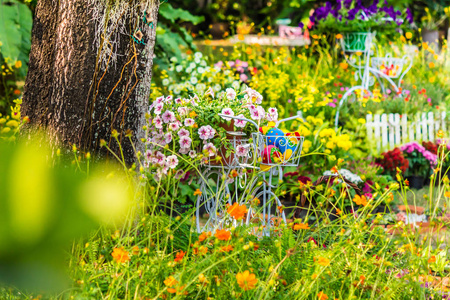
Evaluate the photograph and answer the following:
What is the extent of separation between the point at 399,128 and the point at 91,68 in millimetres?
4783

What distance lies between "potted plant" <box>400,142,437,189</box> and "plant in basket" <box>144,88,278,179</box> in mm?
3372

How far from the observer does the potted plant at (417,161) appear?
5605mm

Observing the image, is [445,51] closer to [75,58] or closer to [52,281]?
[75,58]

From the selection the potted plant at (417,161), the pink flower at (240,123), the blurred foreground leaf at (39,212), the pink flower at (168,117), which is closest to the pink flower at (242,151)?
the pink flower at (240,123)

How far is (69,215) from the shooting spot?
45 centimetres

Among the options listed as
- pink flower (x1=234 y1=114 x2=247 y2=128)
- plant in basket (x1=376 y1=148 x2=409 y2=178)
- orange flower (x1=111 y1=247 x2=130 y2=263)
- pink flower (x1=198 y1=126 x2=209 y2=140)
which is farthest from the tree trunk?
plant in basket (x1=376 y1=148 x2=409 y2=178)

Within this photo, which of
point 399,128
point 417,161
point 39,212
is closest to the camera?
point 39,212

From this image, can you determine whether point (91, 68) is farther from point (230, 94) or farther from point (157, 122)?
point (230, 94)

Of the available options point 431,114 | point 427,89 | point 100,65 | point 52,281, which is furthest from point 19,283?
point 427,89

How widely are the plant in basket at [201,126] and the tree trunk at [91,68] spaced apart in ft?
0.51

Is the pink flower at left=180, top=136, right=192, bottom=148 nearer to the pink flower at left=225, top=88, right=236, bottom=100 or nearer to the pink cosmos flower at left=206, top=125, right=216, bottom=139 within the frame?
the pink cosmos flower at left=206, top=125, right=216, bottom=139

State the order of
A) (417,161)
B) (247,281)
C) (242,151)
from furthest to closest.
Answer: (417,161) → (242,151) → (247,281)

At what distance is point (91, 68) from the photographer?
2.39 metres

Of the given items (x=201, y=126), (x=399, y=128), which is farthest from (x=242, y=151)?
(x=399, y=128)
